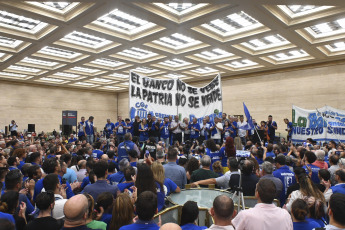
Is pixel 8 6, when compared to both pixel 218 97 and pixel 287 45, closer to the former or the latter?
pixel 218 97

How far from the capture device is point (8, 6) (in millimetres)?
9008

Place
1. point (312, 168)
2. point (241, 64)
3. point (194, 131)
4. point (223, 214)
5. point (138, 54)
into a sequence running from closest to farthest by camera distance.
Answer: point (223, 214), point (312, 168), point (194, 131), point (138, 54), point (241, 64)

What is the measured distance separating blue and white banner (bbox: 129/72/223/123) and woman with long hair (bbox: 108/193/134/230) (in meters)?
7.69

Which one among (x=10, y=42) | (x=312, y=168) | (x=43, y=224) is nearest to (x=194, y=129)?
(x=312, y=168)

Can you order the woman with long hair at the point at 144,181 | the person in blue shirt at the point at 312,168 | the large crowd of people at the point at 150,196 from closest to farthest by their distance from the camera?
the large crowd of people at the point at 150,196 < the woman with long hair at the point at 144,181 < the person in blue shirt at the point at 312,168

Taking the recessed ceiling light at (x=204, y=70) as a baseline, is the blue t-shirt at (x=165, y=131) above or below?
below

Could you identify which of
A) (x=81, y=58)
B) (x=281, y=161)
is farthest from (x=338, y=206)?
(x=81, y=58)

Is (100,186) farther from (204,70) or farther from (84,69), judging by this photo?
(84,69)

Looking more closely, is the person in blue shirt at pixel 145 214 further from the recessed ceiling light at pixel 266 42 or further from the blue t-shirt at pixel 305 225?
the recessed ceiling light at pixel 266 42

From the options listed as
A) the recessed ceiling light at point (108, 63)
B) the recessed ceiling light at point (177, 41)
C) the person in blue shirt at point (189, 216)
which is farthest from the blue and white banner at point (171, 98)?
the person in blue shirt at point (189, 216)

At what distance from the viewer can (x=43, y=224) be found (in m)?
2.53

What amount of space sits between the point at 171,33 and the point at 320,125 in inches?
308

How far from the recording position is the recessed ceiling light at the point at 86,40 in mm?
12916

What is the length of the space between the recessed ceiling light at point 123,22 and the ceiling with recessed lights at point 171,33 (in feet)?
0.13
